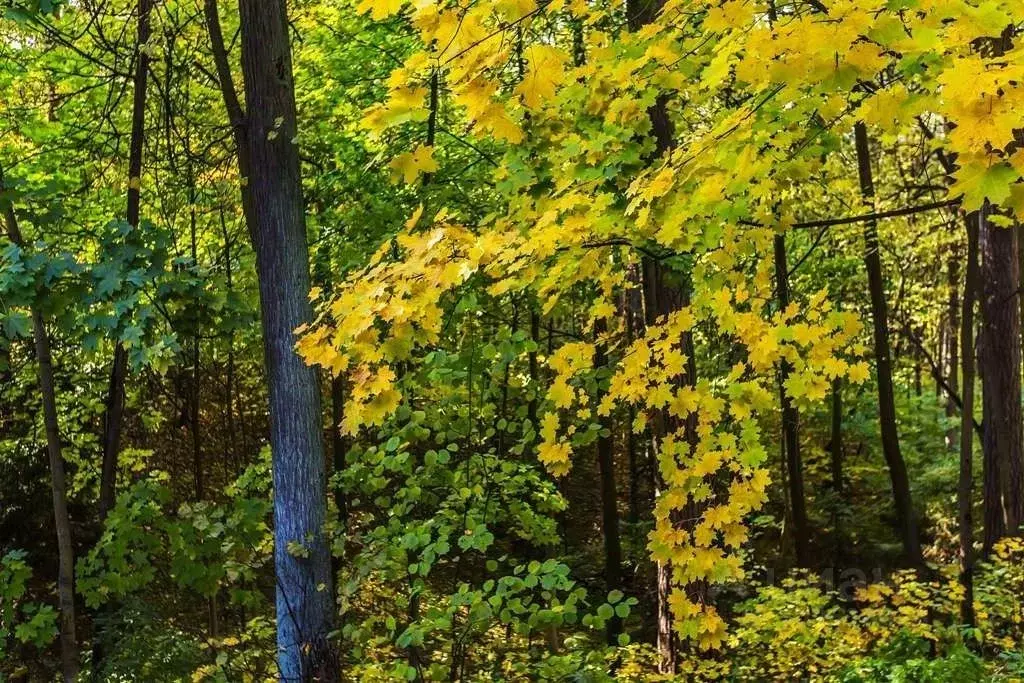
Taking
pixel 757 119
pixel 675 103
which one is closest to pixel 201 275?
pixel 757 119

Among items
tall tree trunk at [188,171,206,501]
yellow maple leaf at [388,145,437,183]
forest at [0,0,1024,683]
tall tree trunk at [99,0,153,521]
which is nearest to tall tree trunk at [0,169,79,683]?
forest at [0,0,1024,683]

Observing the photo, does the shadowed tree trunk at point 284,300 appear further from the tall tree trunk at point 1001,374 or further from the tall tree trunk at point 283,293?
the tall tree trunk at point 1001,374

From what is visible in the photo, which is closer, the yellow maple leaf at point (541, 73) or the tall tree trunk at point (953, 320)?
the yellow maple leaf at point (541, 73)

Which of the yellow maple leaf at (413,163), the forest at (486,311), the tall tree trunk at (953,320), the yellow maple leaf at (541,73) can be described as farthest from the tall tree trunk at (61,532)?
the tall tree trunk at (953,320)

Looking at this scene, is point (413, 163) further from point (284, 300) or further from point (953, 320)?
point (953, 320)

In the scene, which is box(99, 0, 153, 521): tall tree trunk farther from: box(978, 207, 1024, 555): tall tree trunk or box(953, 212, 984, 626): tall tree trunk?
box(978, 207, 1024, 555): tall tree trunk

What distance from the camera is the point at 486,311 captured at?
625cm

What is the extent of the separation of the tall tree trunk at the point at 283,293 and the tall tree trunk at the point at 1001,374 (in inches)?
239

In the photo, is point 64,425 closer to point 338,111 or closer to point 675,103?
point 338,111

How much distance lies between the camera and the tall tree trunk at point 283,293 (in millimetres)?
5016

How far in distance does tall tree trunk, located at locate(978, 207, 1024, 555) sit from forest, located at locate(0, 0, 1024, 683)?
0.10 ft

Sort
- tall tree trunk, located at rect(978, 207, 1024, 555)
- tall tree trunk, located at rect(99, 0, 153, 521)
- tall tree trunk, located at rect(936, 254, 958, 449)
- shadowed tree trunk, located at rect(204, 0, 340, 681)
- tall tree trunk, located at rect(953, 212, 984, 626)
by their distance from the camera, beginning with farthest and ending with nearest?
tall tree trunk, located at rect(936, 254, 958, 449) → tall tree trunk, located at rect(978, 207, 1024, 555) → tall tree trunk, located at rect(953, 212, 984, 626) → tall tree trunk, located at rect(99, 0, 153, 521) → shadowed tree trunk, located at rect(204, 0, 340, 681)

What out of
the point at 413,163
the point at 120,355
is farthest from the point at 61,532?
the point at 413,163

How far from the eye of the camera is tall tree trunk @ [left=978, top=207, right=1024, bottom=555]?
23.3 ft
